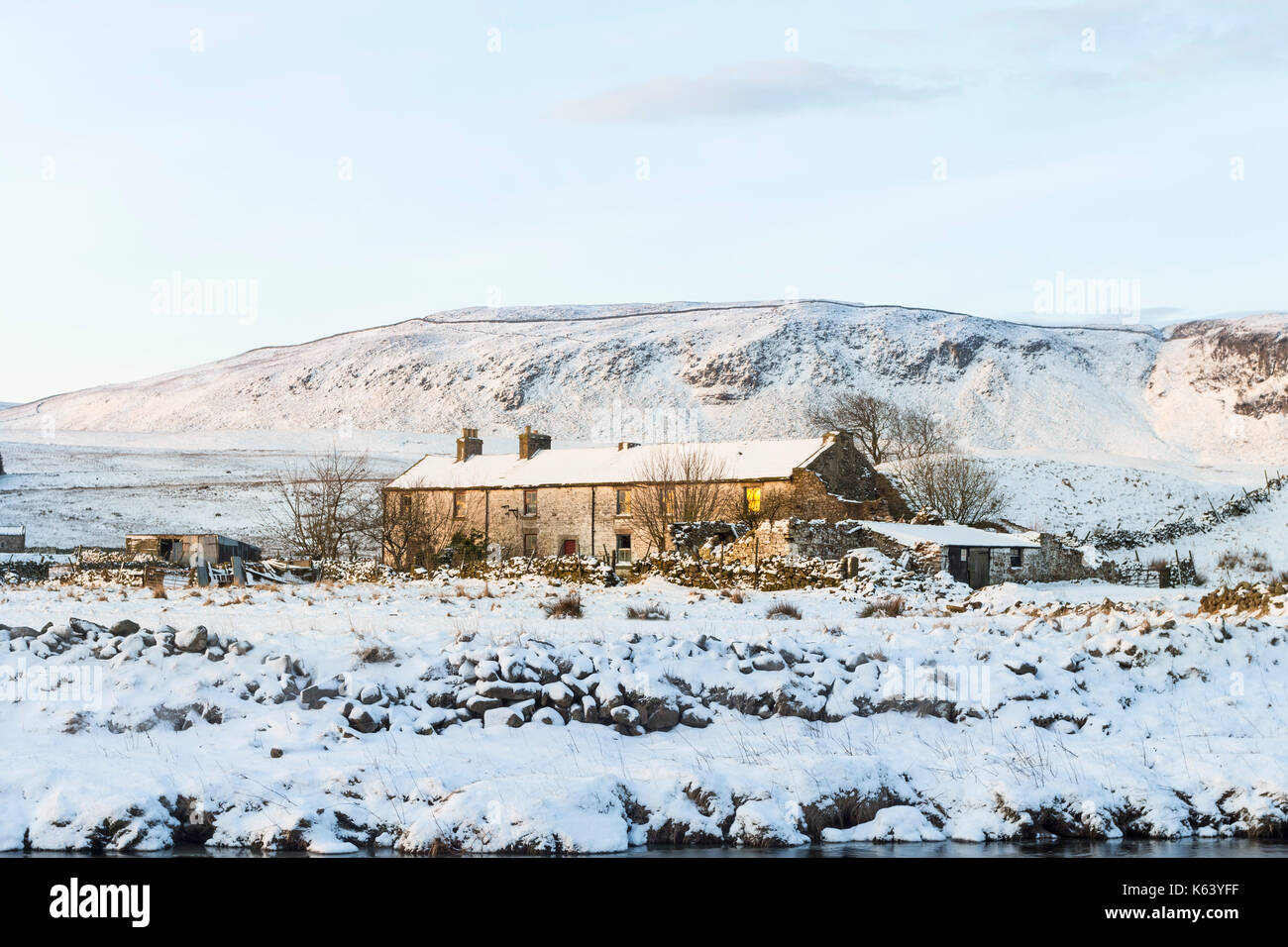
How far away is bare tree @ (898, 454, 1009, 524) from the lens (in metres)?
65.8

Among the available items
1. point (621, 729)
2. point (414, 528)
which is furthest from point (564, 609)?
point (414, 528)

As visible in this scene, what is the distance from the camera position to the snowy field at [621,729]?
1219 centimetres

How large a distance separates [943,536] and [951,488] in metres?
21.1

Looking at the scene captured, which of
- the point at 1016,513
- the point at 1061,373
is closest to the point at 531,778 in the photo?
the point at 1016,513

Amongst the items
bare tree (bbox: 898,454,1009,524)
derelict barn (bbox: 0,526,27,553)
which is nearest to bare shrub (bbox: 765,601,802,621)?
bare tree (bbox: 898,454,1009,524)

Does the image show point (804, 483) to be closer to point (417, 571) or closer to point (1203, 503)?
point (417, 571)

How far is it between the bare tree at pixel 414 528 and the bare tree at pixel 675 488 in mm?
8996

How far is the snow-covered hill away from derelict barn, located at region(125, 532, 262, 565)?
3720 inches

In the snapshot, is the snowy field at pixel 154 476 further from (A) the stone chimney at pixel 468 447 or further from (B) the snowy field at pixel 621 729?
(B) the snowy field at pixel 621 729

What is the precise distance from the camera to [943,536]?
46844 millimetres

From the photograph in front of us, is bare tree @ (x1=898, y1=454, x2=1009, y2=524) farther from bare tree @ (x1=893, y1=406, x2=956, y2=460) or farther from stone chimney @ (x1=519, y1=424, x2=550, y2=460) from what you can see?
stone chimney @ (x1=519, y1=424, x2=550, y2=460)
